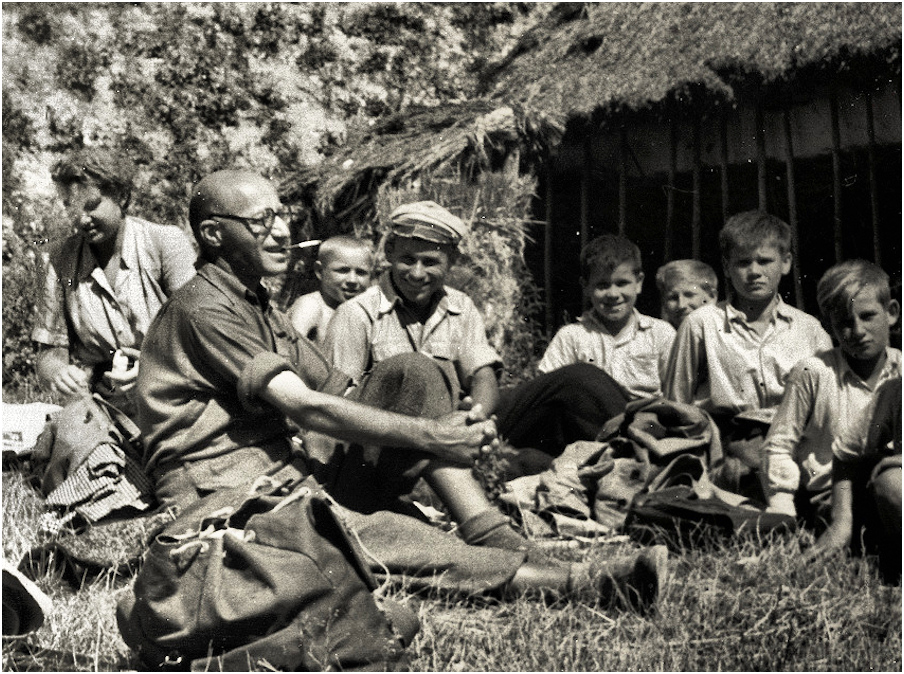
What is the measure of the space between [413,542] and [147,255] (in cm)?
203

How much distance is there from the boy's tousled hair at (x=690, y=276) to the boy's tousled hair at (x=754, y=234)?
877mm

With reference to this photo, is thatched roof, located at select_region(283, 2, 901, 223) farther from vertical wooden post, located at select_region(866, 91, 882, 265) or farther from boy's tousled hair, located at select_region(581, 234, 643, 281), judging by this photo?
boy's tousled hair, located at select_region(581, 234, 643, 281)

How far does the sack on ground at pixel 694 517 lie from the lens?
15.3 ft

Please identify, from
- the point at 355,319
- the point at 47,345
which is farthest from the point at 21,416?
the point at 355,319

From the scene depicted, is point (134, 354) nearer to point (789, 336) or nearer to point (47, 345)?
point (47, 345)

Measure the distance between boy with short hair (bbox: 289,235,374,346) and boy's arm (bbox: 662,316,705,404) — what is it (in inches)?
71.8

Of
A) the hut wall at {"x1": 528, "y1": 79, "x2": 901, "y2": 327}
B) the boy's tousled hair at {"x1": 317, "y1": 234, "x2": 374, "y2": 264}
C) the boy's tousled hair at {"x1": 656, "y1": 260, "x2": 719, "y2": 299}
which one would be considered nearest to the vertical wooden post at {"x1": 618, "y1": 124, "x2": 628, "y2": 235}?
the hut wall at {"x1": 528, "y1": 79, "x2": 901, "y2": 327}

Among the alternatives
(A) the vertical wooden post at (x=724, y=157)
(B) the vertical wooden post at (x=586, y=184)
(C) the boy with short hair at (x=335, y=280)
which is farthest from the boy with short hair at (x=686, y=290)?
(B) the vertical wooden post at (x=586, y=184)

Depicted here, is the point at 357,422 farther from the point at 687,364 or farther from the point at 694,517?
the point at 687,364

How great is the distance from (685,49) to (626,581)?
492 cm

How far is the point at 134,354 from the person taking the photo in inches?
207

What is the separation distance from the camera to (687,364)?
6.13 meters

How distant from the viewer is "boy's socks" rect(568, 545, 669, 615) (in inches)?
154

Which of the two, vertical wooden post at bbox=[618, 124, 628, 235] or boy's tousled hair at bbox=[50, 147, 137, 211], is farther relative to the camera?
vertical wooden post at bbox=[618, 124, 628, 235]
